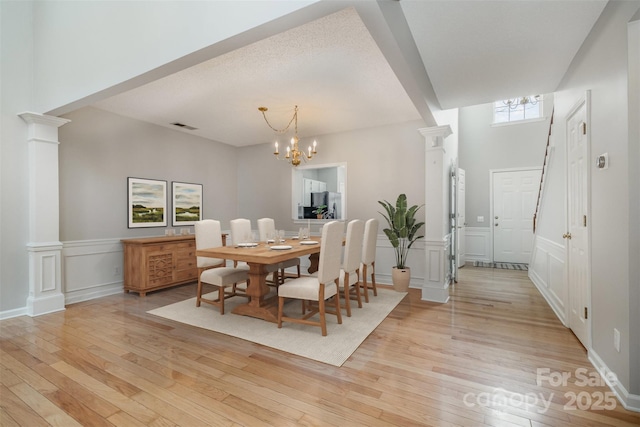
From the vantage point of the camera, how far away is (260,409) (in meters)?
1.78

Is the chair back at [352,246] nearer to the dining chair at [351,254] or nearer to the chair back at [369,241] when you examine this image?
the dining chair at [351,254]

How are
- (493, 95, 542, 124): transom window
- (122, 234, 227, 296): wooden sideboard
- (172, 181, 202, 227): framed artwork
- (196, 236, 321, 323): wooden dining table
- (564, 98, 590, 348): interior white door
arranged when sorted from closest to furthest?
1. (564, 98, 590, 348): interior white door
2. (196, 236, 321, 323): wooden dining table
3. (122, 234, 227, 296): wooden sideboard
4. (172, 181, 202, 227): framed artwork
5. (493, 95, 542, 124): transom window

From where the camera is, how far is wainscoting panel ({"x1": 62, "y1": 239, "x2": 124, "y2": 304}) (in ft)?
13.0

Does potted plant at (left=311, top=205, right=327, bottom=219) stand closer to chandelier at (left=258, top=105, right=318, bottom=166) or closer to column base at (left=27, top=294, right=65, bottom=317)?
chandelier at (left=258, top=105, right=318, bottom=166)

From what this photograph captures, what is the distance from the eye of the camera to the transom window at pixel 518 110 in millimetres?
6473

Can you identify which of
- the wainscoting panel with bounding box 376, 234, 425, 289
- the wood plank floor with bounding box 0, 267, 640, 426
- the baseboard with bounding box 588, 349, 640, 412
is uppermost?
the wainscoting panel with bounding box 376, 234, 425, 289

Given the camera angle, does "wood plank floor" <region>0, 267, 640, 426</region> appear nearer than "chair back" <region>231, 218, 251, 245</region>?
Yes

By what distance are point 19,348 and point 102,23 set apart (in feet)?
10.2

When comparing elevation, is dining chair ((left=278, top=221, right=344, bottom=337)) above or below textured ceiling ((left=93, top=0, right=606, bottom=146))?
below

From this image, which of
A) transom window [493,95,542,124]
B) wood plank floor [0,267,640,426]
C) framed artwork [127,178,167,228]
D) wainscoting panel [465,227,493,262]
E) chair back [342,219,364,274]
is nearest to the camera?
wood plank floor [0,267,640,426]

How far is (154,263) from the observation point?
4359mm

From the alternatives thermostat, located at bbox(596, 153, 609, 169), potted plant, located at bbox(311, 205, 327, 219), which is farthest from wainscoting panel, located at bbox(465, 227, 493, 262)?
thermostat, located at bbox(596, 153, 609, 169)

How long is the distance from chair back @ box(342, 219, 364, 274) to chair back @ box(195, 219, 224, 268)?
1.83m

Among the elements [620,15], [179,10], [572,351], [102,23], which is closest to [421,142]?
[620,15]
